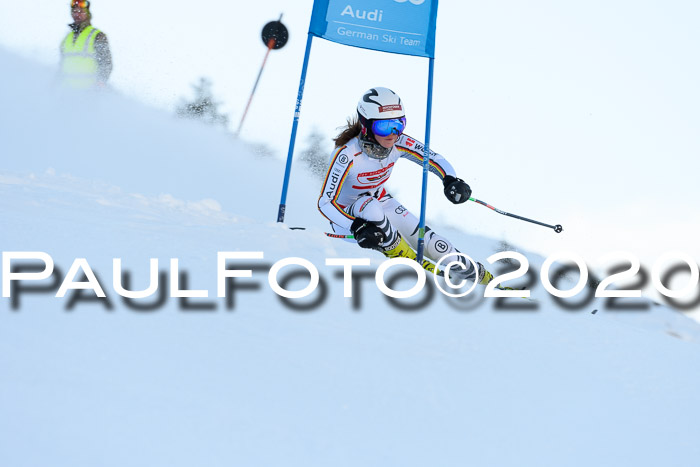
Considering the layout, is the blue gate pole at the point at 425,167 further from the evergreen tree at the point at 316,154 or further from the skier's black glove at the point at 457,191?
the evergreen tree at the point at 316,154

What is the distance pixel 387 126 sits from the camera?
16.5 ft

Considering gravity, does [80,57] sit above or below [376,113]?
above

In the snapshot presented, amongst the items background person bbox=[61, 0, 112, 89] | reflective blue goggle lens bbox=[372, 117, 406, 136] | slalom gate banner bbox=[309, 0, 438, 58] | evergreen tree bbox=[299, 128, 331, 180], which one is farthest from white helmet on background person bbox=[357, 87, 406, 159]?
evergreen tree bbox=[299, 128, 331, 180]

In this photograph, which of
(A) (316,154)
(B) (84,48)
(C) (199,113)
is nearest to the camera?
(B) (84,48)

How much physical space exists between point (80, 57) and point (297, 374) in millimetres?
7980

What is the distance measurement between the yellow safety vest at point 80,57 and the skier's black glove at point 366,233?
18.4 ft

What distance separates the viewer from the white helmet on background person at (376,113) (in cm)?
499

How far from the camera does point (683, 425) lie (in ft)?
7.63

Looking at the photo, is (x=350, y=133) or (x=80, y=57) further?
(x=80, y=57)

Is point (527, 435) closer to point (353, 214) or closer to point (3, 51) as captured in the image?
point (353, 214)

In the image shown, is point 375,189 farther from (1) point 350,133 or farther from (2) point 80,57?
(2) point 80,57

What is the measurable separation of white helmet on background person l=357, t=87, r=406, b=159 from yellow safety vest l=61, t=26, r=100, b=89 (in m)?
5.18

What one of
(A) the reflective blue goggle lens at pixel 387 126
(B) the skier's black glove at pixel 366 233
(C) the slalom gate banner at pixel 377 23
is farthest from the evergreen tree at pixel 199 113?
(B) the skier's black glove at pixel 366 233

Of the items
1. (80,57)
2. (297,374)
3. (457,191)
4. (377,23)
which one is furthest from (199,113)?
(297,374)
